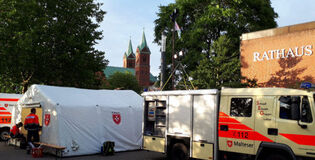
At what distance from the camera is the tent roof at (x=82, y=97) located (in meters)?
14.2

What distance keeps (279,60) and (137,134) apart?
1319 cm

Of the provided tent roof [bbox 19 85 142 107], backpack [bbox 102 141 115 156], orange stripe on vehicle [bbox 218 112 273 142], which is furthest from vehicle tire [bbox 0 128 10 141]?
orange stripe on vehicle [bbox 218 112 273 142]

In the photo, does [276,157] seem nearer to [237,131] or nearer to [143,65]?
[237,131]

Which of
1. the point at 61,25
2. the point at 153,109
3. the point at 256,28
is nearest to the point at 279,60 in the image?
the point at 256,28

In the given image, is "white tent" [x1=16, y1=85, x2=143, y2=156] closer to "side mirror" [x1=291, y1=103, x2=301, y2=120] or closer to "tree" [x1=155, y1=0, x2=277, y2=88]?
"side mirror" [x1=291, y1=103, x2=301, y2=120]

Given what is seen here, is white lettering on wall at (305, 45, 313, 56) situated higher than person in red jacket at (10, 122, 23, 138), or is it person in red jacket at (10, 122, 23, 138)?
white lettering on wall at (305, 45, 313, 56)

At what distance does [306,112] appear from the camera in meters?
7.98

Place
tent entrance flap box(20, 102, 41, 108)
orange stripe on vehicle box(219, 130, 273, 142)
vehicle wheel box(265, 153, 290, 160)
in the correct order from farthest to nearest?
tent entrance flap box(20, 102, 41, 108), orange stripe on vehicle box(219, 130, 273, 142), vehicle wheel box(265, 153, 290, 160)

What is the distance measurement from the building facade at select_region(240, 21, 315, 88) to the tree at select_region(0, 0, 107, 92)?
517 inches

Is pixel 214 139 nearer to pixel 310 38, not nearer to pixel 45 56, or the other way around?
pixel 310 38

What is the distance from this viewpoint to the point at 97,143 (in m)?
14.4

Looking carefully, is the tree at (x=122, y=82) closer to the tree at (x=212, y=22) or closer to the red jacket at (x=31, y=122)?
the tree at (x=212, y=22)

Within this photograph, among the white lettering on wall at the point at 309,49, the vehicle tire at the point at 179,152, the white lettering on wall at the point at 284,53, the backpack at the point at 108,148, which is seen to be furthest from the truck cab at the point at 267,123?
the white lettering on wall at the point at 284,53

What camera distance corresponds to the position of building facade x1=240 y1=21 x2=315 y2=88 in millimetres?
21516
